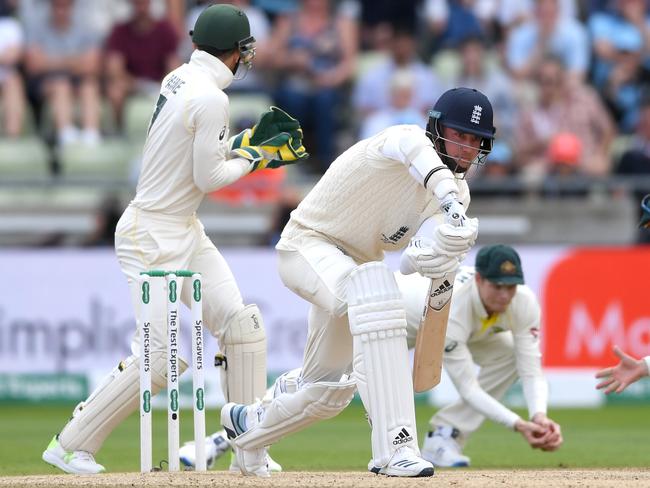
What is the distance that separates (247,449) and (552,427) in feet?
5.73

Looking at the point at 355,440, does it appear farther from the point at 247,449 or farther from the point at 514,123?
the point at 514,123

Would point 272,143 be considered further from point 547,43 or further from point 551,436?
point 547,43

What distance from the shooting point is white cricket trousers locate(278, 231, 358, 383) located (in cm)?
597

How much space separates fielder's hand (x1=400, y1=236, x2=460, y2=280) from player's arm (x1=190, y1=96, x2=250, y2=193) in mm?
1364

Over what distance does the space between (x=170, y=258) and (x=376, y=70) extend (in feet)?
23.9

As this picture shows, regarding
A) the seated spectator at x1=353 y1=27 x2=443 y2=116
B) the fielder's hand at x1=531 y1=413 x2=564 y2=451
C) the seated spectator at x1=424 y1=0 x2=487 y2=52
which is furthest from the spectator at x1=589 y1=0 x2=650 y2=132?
the fielder's hand at x1=531 y1=413 x2=564 y2=451

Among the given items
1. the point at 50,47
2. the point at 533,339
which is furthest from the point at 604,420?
the point at 50,47

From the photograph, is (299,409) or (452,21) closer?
(299,409)

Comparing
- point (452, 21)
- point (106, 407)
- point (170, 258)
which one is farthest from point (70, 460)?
point (452, 21)

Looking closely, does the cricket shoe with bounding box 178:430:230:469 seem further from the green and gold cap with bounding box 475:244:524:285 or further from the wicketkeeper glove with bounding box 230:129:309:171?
the green and gold cap with bounding box 475:244:524:285

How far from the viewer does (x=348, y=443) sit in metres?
9.18

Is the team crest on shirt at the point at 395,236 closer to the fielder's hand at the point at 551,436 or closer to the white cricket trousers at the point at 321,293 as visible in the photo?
the white cricket trousers at the point at 321,293

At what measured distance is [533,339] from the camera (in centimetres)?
793

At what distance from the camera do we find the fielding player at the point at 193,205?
22.0 feet
